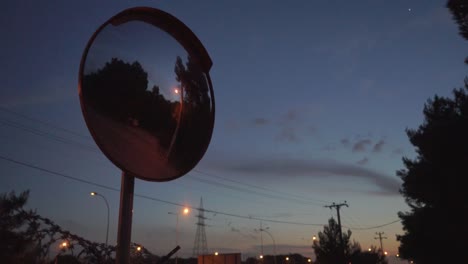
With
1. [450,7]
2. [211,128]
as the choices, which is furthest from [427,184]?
[211,128]

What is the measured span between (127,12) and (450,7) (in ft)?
49.6

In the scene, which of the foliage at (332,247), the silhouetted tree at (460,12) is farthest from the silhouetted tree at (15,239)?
the foliage at (332,247)

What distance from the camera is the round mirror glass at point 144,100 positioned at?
7.22ft

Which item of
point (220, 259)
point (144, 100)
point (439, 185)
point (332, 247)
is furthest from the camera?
point (332, 247)

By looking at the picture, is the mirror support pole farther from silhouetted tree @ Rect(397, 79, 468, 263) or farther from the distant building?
silhouetted tree @ Rect(397, 79, 468, 263)

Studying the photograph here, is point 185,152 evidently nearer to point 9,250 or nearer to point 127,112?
A: point 127,112

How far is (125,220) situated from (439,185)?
23148 mm

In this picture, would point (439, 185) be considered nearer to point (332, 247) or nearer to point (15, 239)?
point (15, 239)

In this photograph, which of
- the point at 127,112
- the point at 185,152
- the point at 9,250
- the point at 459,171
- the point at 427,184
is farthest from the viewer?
the point at 427,184

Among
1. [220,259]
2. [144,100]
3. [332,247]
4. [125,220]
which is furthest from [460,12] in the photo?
[332,247]

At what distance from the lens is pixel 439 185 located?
2177 centimetres

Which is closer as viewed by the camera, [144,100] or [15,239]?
[144,100]

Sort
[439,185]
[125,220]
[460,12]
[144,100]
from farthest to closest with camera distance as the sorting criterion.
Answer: [439,185] → [460,12] → [144,100] → [125,220]

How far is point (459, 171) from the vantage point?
66.8ft
